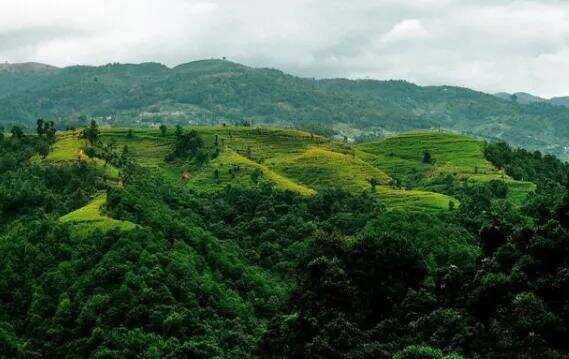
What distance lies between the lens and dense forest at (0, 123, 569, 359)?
54875 mm

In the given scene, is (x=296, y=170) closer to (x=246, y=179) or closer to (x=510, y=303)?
(x=246, y=179)

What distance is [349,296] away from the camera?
63.0 meters

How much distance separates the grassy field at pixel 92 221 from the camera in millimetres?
103312

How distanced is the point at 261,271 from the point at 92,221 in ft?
86.9

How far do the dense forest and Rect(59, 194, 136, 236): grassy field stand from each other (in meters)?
0.79

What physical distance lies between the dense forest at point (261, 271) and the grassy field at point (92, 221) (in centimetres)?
79

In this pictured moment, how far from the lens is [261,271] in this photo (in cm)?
11812

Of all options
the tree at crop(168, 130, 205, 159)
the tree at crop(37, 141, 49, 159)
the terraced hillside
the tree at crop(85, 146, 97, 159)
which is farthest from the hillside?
the tree at crop(168, 130, 205, 159)

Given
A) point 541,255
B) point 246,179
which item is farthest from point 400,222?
point 541,255

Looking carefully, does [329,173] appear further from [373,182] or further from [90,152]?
[90,152]

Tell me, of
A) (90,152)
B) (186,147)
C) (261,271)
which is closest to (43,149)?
(90,152)

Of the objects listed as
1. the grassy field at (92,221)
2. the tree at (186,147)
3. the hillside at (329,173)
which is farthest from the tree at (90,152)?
the tree at (186,147)

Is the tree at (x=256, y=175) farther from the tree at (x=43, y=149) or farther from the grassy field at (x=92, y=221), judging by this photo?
the grassy field at (x=92, y=221)

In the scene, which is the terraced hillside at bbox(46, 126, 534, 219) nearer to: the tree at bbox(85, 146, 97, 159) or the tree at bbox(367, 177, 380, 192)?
the tree at bbox(367, 177, 380, 192)
